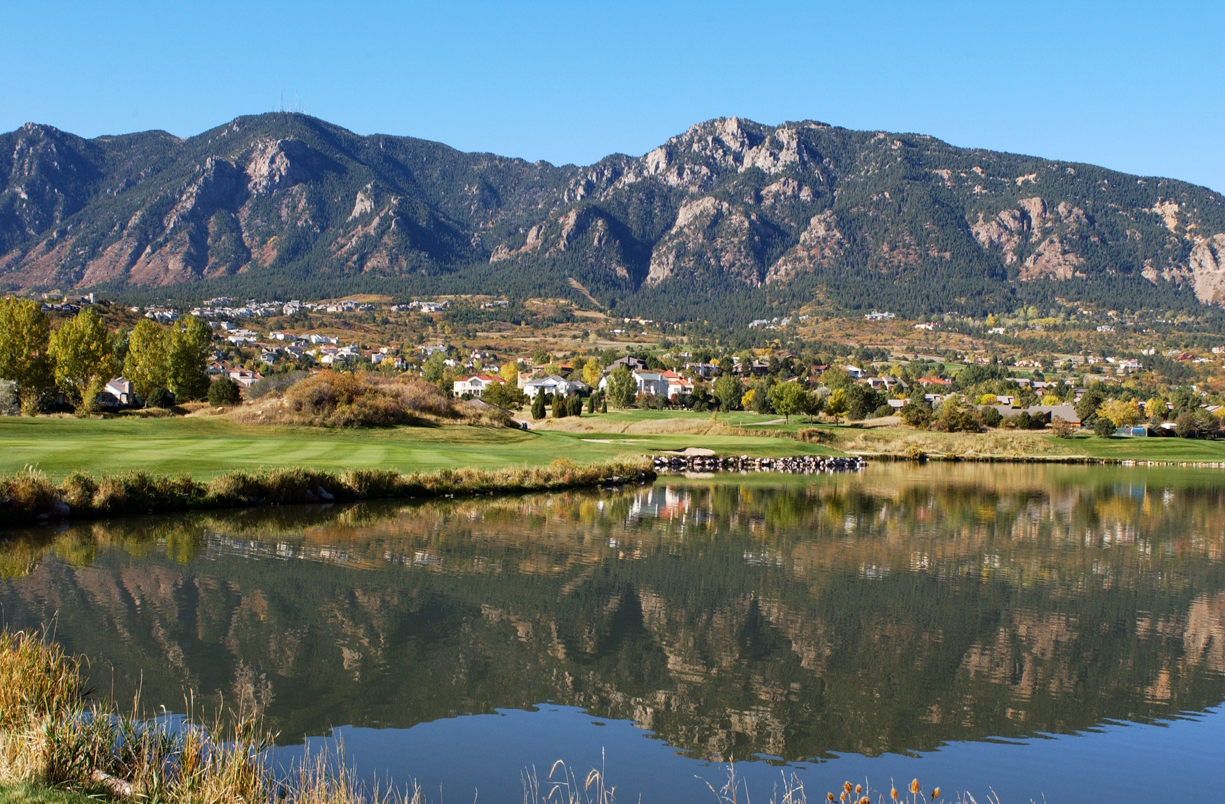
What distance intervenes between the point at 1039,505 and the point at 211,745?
3795 centimetres

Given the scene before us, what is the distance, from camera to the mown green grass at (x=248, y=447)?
33.5m

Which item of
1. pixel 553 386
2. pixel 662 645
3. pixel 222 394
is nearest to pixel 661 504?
pixel 662 645

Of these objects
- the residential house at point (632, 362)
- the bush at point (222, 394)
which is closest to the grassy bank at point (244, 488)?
the bush at point (222, 394)

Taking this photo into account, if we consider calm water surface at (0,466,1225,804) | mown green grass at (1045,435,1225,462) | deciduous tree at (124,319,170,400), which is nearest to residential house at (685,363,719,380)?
mown green grass at (1045,435,1225,462)

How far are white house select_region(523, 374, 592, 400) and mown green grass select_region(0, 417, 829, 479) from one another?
6372cm

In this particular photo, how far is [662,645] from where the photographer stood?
602 inches

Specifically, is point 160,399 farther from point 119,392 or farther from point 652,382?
point 652,382

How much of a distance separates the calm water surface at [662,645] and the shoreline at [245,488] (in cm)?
187

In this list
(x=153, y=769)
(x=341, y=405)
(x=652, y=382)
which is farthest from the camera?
(x=652, y=382)

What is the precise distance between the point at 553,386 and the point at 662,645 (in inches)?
4535

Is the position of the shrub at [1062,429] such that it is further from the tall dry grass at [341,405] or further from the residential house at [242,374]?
the residential house at [242,374]

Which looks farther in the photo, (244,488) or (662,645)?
(244,488)

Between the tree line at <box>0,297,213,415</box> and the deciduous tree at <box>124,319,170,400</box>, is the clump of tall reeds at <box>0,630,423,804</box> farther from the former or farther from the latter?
the deciduous tree at <box>124,319,170,400</box>

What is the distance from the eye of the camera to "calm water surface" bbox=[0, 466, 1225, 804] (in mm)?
10898
